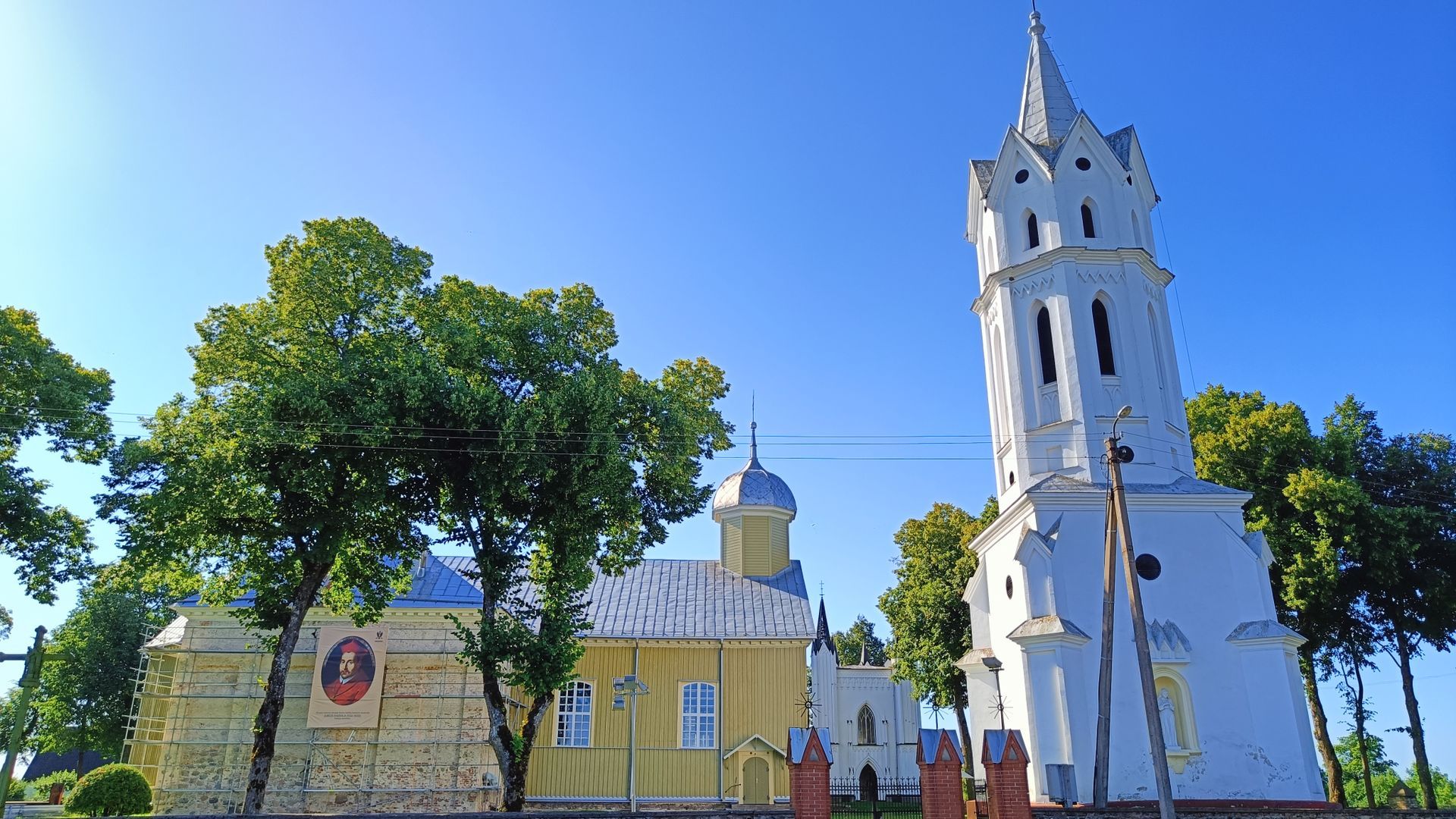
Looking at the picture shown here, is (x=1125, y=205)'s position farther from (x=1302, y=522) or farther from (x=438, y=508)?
(x=438, y=508)

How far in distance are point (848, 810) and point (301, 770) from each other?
15.9 metres

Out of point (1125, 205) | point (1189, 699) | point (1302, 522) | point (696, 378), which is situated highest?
point (1125, 205)

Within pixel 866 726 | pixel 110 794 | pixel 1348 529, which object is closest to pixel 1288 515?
pixel 1348 529

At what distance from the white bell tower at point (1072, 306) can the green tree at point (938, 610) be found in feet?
29.1

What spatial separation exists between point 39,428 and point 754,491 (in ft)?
74.9

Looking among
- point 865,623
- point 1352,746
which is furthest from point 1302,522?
point 865,623

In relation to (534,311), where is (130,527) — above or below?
below

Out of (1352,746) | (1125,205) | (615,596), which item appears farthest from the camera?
(1352,746)

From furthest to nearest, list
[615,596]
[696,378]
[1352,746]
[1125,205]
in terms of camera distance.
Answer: [1352,746]
[615,596]
[1125,205]
[696,378]

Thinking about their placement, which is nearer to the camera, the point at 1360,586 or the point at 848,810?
the point at 848,810

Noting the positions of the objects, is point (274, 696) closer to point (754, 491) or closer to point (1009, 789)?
point (1009, 789)

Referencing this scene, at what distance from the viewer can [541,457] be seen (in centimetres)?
1800

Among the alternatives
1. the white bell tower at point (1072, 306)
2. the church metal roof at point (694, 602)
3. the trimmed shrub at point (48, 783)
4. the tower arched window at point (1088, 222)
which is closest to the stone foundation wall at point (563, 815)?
the white bell tower at point (1072, 306)

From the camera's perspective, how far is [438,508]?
19.9 meters
